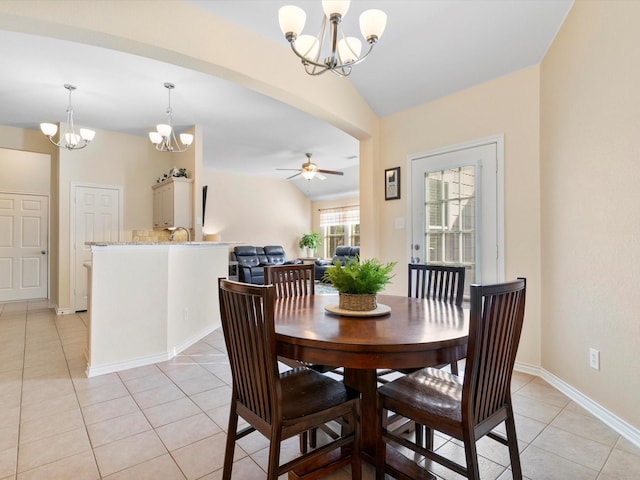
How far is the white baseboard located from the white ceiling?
2.52m

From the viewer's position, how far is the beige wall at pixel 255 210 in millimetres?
8531

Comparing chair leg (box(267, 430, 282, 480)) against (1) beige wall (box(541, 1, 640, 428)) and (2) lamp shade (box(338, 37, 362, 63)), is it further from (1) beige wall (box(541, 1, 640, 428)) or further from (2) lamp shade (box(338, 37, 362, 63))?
(2) lamp shade (box(338, 37, 362, 63))

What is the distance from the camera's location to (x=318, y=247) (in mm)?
10133

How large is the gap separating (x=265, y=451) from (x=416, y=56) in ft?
10.8

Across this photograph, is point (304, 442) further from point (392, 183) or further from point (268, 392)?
point (392, 183)

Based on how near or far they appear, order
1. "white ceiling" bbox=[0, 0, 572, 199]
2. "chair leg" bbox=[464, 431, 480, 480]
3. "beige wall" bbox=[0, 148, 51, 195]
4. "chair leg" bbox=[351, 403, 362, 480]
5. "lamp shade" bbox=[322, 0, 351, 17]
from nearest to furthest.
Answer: "chair leg" bbox=[464, 431, 480, 480] → "chair leg" bbox=[351, 403, 362, 480] → "lamp shade" bbox=[322, 0, 351, 17] → "white ceiling" bbox=[0, 0, 572, 199] → "beige wall" bbox=[0, 148, 51, 195]

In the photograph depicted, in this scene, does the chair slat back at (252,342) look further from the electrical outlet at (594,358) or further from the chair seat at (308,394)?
the electrical outlet at (594,358)

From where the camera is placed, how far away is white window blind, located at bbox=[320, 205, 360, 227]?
362 inches

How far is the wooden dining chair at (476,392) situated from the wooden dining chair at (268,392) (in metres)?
0.21

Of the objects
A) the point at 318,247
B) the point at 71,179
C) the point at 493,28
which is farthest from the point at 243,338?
the point at 318,247

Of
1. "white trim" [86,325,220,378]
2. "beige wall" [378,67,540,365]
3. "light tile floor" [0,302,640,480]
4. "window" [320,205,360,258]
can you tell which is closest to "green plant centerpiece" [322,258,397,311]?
"light tile floor" [0,302,640,480]

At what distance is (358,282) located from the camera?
1687 millimetres

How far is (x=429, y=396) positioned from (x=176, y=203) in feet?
15.1

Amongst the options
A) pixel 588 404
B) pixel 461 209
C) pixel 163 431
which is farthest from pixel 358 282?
pixel 461 209
